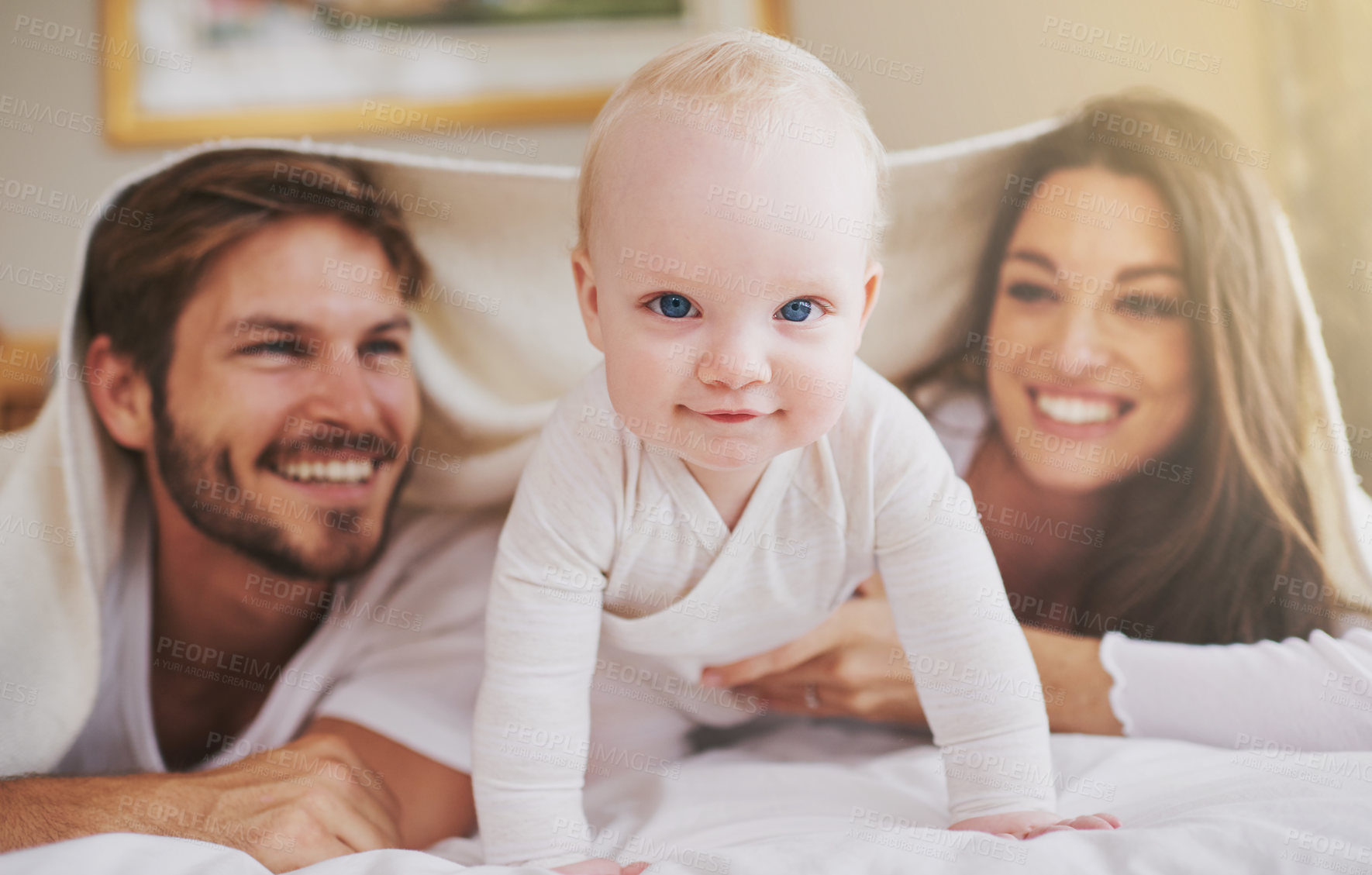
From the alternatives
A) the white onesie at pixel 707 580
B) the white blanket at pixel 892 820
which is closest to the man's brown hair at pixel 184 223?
the white onesie at pixel 707 580

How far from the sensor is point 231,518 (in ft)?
3.04

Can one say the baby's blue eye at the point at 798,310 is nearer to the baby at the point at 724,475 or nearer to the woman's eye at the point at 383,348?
the baby at the point at 724,475

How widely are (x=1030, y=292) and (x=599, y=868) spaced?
2.44 ft

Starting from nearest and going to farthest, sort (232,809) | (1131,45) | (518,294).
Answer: (232,809)
(518,294)
(1131,45)

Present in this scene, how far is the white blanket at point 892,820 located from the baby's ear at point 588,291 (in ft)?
1.30

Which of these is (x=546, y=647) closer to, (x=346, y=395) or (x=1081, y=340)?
(x=346, y=395)

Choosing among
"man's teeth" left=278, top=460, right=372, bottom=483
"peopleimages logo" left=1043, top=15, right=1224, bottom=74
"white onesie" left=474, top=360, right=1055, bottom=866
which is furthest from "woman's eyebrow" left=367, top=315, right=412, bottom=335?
"peopleimages logo" left=1043, top=15, right=1224, bottom=74

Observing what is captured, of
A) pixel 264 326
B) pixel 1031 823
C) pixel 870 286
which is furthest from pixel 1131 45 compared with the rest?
pixel 264 326

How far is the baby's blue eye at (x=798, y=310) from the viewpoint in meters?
0.62

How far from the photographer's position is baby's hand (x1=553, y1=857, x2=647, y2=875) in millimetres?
666

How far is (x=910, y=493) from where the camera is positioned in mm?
754

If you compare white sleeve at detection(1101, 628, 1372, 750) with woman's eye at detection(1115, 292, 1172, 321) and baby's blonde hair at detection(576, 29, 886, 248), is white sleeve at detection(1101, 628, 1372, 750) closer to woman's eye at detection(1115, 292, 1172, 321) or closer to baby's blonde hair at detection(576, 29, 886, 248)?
woman's eye at detection(1115, 292, 1172, 321)

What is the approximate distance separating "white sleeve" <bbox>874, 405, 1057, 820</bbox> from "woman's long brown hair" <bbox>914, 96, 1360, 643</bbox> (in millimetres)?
261

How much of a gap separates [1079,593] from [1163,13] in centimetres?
79
